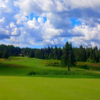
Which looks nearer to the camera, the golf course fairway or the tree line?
the golf course fairway

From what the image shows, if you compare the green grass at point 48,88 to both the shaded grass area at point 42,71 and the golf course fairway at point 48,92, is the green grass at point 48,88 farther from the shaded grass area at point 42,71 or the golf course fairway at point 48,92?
the shaded grass area at point 42,71

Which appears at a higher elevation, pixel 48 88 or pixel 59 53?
pixel 59 53

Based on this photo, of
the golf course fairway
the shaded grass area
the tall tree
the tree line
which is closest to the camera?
the golf course fairway

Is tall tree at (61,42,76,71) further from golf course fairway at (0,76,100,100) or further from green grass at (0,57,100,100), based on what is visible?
golf course fairway at (0,76,100,100)

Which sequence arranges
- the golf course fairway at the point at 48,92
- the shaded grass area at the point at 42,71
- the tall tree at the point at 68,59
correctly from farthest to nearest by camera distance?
the tall tree at the point at 68,59, the shaded grass area at the point at 42,71, the golf course fairway at the point at 48,92

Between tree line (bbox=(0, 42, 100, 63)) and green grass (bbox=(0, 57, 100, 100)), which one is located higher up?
tree line (bbox=(0, 42, 100, 63))

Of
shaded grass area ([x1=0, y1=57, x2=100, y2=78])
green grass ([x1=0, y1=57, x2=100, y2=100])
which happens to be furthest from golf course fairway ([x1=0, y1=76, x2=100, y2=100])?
shaded grass area ([x1=0, y1=57, x2=100, y2=78])

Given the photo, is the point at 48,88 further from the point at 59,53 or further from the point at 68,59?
the point at 59,53

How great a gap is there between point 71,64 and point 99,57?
6221cm

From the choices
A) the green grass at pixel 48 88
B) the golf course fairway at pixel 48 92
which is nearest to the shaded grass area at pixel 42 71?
the green grass at pixel 48 88

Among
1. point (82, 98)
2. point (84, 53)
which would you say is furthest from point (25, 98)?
point (84, 53)

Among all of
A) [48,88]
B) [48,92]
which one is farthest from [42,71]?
[48,92]

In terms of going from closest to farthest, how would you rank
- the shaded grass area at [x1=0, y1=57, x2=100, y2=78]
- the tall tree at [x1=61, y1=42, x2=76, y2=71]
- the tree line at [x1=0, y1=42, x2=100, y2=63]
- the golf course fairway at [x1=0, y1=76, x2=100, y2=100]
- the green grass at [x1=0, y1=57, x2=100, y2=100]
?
1. the golf course fairway at [x1=0, y1=76, x2=100, y2=100]
2. the green grass at [x1=0, y1=57, x2=100, y2=100]
3. the shaded grass area at [x1=0, y1=57, x2=100, y2=78]
4. the tall tree at [x1=61, y1=42, x2=76, y2=71]
5. the tree line at [x1=0, y1=42, x2=100, y2=63]

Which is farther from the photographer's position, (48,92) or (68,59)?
(68,59)
